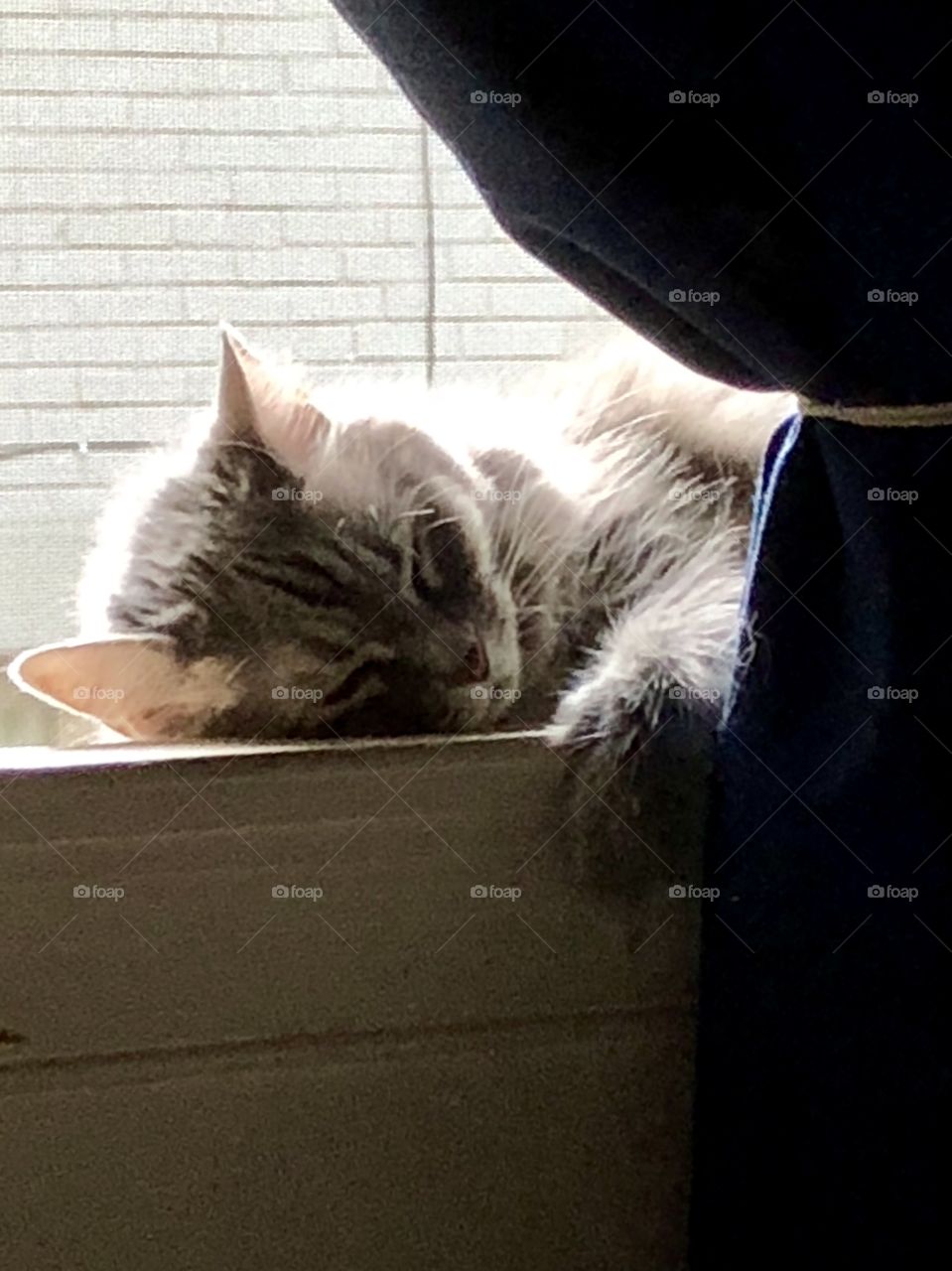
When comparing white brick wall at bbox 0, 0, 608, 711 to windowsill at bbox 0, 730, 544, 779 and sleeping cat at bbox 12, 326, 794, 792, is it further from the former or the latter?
windowsill at bbox 0, 730, 544, 779

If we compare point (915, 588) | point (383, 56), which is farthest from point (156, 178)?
point (915, 588)

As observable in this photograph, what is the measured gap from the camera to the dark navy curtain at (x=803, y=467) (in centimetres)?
79

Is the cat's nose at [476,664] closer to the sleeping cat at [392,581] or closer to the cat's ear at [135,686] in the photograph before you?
the sleeping cat at [392,581]

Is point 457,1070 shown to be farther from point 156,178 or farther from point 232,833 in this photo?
point 156,178

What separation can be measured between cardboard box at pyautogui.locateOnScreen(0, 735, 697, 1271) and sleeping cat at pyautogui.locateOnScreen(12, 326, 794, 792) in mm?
79

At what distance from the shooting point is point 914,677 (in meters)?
0.83

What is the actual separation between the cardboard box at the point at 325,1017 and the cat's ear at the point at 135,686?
0.06 m

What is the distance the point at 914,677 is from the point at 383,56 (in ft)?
1.66

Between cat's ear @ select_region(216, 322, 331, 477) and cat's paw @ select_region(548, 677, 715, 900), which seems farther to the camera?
cat's ear @ select_region(216, 322, 331, 477)

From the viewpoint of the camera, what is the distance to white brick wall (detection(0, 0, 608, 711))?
1.05m

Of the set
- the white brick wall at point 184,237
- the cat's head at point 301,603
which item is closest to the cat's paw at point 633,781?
the cat's head at point 301,603

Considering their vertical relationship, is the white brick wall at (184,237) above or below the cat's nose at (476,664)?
above

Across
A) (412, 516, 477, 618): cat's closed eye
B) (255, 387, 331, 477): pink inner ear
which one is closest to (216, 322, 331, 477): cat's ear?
(255, 387, 331, 477): pink inner ear

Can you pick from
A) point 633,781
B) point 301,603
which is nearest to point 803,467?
point 633,781
